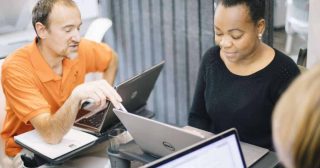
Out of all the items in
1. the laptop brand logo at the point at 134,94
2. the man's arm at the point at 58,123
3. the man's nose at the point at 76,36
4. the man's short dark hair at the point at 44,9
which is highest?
the man's short dark hair at the point at 44,9

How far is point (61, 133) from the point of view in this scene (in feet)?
5.42

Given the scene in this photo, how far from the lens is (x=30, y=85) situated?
72.9 inches

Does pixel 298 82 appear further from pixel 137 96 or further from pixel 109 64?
pixel 109 64

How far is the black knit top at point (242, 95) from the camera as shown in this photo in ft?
4.97

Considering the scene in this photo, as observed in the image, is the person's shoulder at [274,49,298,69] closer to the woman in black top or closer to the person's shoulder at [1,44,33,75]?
the woman in black top

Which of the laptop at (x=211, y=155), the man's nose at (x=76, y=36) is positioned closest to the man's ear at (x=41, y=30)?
the man's nose at (x=76, y=36)

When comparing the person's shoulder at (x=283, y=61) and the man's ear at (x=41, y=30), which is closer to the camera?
the person's shoulder at (x=283, y=61)

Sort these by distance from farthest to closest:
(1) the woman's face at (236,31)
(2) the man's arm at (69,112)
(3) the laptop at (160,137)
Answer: (2) the man's arm at (69,112) < (1) the woman's face at (236,31) < (3) the laptop at (160,137)

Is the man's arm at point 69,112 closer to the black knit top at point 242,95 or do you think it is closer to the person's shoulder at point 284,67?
the black knit top at point 242,95

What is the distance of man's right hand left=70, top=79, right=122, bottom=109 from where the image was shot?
5.03 ft

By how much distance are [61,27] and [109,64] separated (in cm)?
42

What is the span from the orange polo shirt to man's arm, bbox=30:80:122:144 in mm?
83

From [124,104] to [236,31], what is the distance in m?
0.55

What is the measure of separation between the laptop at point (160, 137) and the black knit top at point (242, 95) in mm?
171
